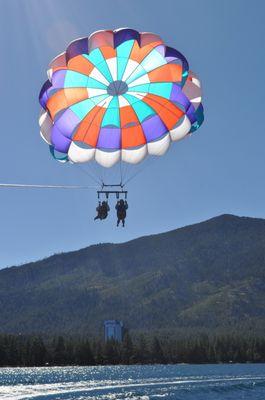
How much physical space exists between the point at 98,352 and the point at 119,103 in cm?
13363

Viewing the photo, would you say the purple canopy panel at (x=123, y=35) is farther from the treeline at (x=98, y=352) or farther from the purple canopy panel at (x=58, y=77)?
the treeline at (x=98, y=352)

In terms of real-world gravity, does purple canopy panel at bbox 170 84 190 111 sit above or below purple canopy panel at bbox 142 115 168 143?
above

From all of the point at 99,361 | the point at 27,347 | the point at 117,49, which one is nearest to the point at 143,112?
the point at 117,49

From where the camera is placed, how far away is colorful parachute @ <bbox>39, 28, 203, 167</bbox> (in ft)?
133

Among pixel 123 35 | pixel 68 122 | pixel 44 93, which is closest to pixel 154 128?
pixel 68 122

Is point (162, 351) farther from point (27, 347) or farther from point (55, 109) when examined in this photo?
point (55, 109)

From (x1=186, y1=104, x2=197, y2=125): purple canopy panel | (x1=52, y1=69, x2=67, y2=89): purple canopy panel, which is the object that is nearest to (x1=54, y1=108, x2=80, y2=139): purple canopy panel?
(x1=52, y1=69, x2=67, y2=89): purple canopy panel

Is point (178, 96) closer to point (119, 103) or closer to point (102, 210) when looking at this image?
point (119, 103)

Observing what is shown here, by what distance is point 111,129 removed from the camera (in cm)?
4288

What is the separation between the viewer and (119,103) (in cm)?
4284

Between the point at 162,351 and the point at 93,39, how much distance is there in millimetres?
161950

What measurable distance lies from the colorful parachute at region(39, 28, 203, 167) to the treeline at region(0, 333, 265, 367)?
11533 centimetres

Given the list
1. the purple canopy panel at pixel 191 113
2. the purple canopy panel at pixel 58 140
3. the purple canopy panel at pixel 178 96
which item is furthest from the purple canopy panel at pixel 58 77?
the purple canopy panel at pixel 191 113

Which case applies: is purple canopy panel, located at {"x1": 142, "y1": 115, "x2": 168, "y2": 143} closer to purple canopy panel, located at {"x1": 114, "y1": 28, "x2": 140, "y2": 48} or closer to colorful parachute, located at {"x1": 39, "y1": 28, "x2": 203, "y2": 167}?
colorful parachute, located at {"x1": 39, "y1": 28, "x2": 203, "y2": 167}
